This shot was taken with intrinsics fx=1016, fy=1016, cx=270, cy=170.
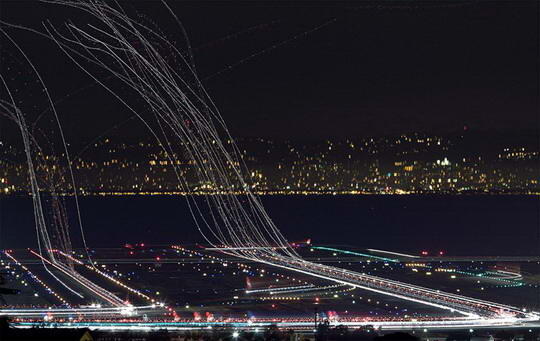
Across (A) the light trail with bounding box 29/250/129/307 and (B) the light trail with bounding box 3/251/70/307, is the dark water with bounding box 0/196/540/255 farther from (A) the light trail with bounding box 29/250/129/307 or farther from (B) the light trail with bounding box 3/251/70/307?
(A) the light trail with bounding box 29/250/129/307


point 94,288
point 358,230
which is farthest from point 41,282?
point 358,230

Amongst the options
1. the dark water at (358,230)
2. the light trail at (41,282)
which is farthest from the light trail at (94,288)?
the dark water at (358,230)

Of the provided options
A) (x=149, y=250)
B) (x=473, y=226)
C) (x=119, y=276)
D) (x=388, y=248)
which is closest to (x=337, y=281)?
(x=119, y=276)

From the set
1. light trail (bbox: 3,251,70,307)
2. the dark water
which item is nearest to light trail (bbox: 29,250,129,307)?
light trail (bbox: 3,251,70,307)

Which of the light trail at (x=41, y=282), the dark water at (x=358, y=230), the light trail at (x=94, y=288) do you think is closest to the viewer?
the light trail at (x=94, y=288)

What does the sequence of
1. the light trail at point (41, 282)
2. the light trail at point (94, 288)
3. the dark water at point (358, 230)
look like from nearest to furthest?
the light trail at point (94, 288), the light trail at point (41, 282), the dark water at point (358, 230)

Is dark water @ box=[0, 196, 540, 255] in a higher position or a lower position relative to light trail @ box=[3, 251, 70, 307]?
higher

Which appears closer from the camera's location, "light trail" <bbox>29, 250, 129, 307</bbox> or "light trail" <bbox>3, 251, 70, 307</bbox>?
"light trail" <bbox>29, 250, 129, 307</bbox>

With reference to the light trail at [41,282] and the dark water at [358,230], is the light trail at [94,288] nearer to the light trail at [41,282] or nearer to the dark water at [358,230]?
the light trail at [41,282]

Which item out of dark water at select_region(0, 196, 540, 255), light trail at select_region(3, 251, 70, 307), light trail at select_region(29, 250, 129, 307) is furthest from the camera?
dark water at select_region(0, 196, 540, 255)

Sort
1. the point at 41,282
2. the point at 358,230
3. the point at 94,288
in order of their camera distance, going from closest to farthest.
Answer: the point at 94,288 → the point at 41,282 → the point at 358,230

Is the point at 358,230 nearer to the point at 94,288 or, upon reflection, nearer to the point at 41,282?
the point at 41,282
